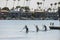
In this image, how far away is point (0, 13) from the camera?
7141 inches

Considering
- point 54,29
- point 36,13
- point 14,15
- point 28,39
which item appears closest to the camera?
point 28,39

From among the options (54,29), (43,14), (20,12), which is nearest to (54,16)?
(43,14)

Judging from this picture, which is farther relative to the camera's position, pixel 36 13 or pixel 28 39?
pixel 36 13

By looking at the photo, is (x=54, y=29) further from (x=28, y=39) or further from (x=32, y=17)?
(x=32, y=17)

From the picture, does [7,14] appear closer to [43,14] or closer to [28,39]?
[43,14]

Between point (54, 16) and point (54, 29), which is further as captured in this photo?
point (54, 16)

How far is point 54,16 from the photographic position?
178375mm

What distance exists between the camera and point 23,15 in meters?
180

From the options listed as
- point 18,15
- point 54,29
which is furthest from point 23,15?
point 54,29

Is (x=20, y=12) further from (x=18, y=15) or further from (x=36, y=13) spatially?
(x=36, y=13)

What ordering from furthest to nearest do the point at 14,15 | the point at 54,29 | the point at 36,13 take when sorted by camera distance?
the point at 36,13
the point at 14,15
the point at 54,29

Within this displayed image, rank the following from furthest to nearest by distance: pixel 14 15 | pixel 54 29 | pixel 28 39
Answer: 1. pixel 14 15
2. pixel 54 29
3. pixel 28 39

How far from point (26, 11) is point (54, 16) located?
58.8 feet

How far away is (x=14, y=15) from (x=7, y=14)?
6940mm
